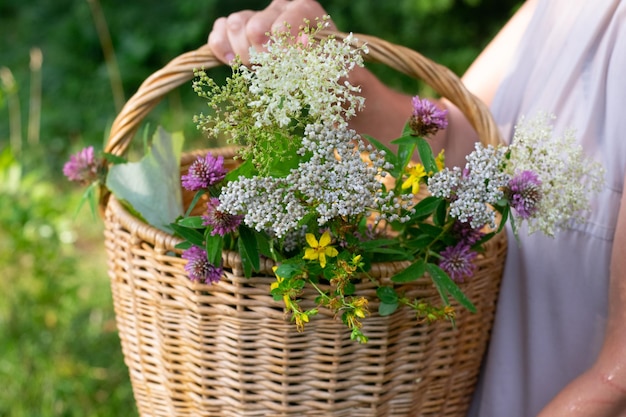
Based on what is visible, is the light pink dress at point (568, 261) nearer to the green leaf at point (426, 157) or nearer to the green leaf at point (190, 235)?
the green leaf at point (426, 157)

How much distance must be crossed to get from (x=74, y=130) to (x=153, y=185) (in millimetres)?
2436

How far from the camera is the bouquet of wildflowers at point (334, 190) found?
71cm

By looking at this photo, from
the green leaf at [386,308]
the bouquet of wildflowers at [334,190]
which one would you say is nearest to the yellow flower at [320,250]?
the bouquet of wildflowers at [334,190]

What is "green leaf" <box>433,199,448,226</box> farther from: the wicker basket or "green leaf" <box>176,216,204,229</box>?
"green leaf" <box>176,216,204,229</box>

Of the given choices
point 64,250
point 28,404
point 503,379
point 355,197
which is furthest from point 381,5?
point 355,197

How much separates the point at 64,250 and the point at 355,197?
1.82 m

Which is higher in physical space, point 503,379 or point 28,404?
point 503,379

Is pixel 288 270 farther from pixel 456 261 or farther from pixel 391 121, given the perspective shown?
pixel 391 121

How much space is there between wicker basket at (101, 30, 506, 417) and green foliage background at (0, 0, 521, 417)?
894 millimetres

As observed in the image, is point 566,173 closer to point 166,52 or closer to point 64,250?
point 64,250

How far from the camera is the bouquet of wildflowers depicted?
0.71 metres

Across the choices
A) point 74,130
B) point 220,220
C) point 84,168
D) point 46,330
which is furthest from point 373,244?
point 74,130

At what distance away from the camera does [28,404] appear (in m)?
1.74

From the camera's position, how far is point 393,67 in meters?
0.94
